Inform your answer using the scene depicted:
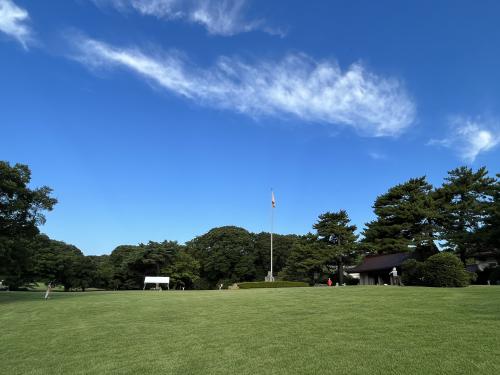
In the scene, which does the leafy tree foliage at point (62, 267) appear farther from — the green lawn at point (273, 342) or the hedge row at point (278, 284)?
the green lawn at point (273, 342)

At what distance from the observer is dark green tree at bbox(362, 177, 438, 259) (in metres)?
42.2

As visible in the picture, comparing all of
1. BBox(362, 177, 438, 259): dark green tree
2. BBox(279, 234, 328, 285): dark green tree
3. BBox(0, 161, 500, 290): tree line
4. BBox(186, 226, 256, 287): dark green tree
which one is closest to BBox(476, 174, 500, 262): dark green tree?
BBox(0, 161, 500, 290): tree line

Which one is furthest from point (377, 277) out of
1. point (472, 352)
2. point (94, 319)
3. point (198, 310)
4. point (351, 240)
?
point (472, 352)

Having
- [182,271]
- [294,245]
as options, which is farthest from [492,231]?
[182,271]

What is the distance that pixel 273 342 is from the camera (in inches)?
355

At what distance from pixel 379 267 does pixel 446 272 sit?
70.1ft

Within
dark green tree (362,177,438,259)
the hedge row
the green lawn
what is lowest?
the green lawn

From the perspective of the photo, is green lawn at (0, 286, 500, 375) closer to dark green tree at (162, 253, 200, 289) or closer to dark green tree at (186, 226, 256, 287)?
dark green tree at (162, 253, 200, 289)

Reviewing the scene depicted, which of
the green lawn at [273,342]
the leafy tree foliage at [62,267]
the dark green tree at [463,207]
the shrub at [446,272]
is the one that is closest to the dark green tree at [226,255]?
the leafy tree foliage at [62,267]

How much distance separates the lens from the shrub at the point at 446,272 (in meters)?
24.9

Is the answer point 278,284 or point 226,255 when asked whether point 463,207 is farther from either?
point 226,255

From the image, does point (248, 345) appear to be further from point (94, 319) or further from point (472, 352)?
point (94, 319)

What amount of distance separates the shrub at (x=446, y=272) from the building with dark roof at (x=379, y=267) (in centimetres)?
1632

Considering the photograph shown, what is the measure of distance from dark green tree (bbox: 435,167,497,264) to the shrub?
13739 mm
